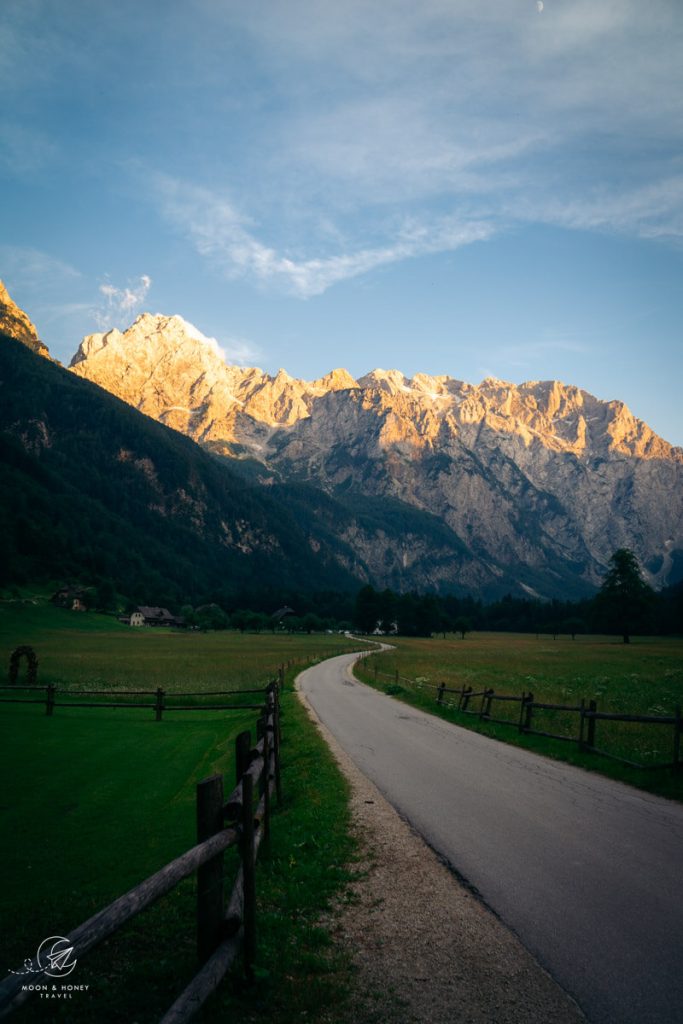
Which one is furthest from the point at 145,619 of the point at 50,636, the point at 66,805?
the point at 66,805

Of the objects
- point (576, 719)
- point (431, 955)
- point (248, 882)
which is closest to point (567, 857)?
point (431, 955)

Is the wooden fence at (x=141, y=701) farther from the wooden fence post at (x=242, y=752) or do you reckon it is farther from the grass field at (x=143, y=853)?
the wooden fence post at (x=242, y=752)

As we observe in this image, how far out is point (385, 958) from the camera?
6.54m

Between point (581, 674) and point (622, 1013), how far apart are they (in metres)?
50.6

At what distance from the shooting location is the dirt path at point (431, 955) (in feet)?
17.9

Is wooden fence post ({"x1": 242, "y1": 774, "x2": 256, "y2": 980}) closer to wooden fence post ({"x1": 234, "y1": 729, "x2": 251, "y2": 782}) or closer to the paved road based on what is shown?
wooden fence post ({"x1": 234, "y1": 729, "x2": 251, "y2": 782})

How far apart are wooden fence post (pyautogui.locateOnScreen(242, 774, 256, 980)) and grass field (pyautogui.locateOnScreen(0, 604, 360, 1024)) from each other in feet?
0.73

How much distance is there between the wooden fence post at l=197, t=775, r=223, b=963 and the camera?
18.2ft

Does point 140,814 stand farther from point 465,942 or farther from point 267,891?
point 465,942

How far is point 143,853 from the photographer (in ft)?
36.7

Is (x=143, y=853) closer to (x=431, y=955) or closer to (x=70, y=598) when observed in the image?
(x=431, y=955)

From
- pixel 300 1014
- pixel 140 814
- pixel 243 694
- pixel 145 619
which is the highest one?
pixel 300 1014

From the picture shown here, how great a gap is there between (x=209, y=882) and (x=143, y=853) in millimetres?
6812

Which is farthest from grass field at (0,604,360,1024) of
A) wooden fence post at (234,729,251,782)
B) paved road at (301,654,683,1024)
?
paved road at (301,654,683,1024)
